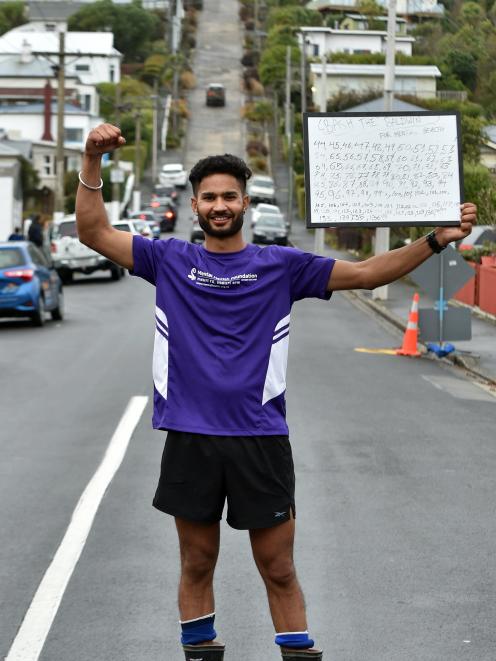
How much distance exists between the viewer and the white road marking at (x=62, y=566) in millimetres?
6648

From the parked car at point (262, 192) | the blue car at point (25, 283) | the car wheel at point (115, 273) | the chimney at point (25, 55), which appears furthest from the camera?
the chimney at point (25, 55)

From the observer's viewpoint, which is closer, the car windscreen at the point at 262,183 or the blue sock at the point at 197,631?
the blue sock at the point at 197,631

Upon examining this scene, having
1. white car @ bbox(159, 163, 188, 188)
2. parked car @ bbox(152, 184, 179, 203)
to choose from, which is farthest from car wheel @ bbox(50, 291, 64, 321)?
white car @ bbox(159, 163, 188, 188)

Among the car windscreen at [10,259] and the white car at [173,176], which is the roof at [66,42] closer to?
the white car at [173,176]

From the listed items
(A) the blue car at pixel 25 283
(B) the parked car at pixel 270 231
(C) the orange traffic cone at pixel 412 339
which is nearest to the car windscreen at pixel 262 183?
(B) the parked car at pixel 270 231

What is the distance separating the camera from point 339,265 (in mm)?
5703

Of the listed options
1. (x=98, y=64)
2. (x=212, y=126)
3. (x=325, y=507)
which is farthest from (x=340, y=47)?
(x=325, y=507)

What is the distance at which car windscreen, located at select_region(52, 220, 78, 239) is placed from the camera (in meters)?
43.2

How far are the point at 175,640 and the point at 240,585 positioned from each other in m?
1.06

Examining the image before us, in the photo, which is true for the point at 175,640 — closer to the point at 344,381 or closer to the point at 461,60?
the point at 344,381

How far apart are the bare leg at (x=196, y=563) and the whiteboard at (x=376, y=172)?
4.66ft

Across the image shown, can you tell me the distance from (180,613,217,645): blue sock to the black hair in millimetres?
1557

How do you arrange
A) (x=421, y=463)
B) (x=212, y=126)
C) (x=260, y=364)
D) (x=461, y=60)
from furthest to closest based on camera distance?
1. (x=212, y=126)
2. (x=461, y=60)
3. (x=421, y=463)
4. (x=260, y=364)

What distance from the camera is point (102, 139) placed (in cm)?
546
